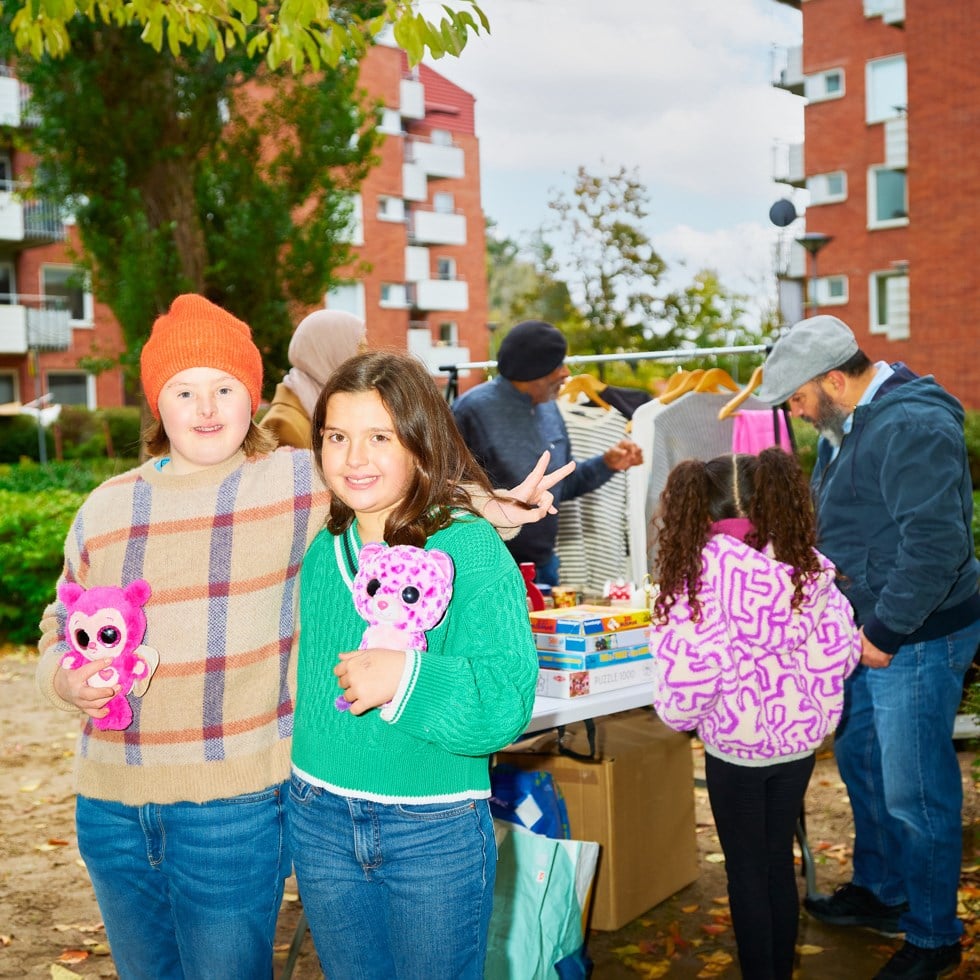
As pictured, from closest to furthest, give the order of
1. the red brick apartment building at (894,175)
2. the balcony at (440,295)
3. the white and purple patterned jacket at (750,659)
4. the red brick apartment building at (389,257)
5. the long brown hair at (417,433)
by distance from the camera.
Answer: the long brown hair at (417,433) → the white and purple patterned jacket at (750,659) → the red brick apartment building at (894,175) → the red brick apartment building at (389,257) → the balcony at (440,295)

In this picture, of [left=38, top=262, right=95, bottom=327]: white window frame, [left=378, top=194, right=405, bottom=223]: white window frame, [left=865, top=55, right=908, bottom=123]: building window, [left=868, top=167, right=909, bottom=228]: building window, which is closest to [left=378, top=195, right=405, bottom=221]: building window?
[left=378, top=194, right=405, bottom=223]: white window frame

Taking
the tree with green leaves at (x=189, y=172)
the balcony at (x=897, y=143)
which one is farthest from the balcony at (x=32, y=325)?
the balcony at (x=897, y=143)

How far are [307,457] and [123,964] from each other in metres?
0.91

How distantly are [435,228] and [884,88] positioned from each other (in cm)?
1220

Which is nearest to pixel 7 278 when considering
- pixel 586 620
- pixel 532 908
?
pixel 586 620

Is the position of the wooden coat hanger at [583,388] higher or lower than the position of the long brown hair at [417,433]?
higher

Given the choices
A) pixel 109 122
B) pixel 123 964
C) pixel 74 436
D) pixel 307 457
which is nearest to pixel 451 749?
pixel 307 457

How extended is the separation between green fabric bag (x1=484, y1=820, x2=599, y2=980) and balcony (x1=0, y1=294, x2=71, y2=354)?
71.9ft

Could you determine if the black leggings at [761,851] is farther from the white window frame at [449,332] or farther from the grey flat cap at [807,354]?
the white window frame at [449,332]

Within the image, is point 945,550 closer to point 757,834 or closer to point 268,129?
point 757,834

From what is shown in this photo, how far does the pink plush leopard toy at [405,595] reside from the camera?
66.9 inches

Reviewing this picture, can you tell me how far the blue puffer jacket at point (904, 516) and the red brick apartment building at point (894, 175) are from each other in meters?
15.5

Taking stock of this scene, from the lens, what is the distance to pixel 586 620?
3.21 metres

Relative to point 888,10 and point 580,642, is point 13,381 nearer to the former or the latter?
point 888,10
